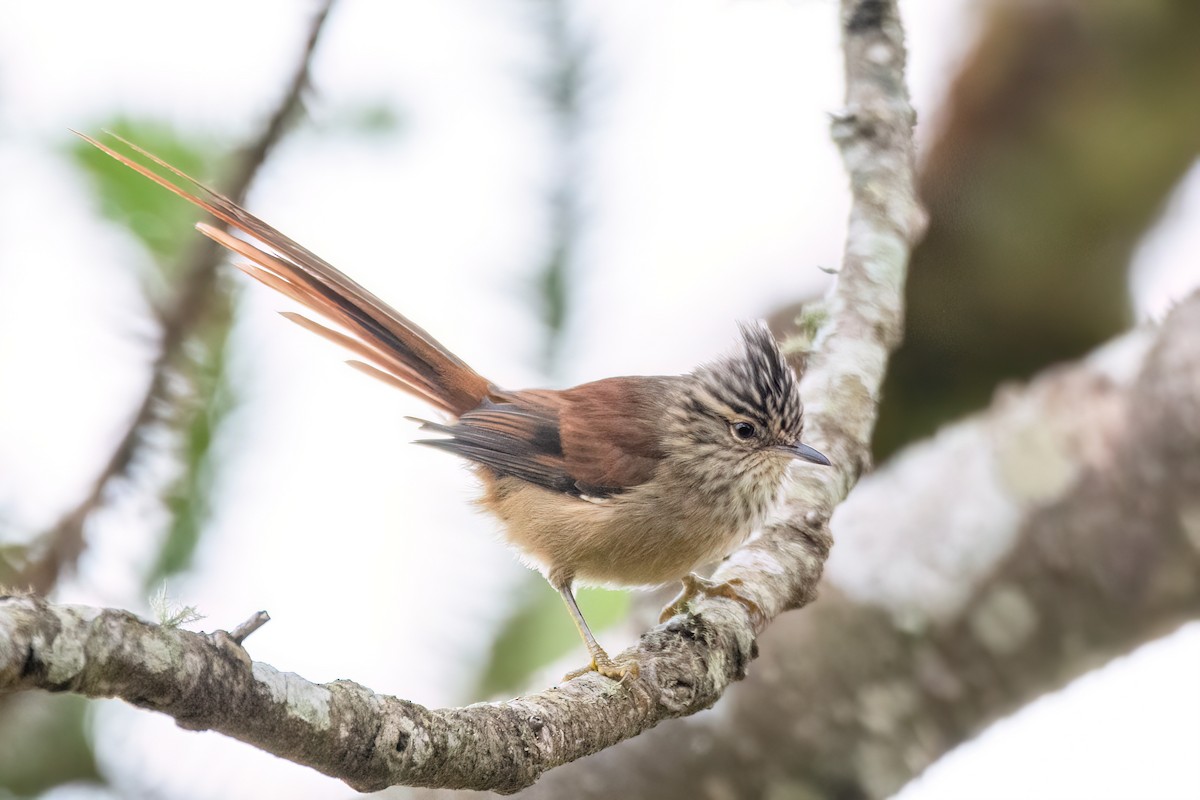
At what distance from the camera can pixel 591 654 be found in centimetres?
281

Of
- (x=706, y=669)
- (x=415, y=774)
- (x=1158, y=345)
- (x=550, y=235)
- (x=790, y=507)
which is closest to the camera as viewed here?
(x=415, y=774)

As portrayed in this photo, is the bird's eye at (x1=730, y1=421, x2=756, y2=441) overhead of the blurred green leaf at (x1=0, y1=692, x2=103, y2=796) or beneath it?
overhead

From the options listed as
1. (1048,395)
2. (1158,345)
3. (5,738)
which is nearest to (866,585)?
(1048,395)

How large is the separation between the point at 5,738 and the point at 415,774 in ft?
4.52

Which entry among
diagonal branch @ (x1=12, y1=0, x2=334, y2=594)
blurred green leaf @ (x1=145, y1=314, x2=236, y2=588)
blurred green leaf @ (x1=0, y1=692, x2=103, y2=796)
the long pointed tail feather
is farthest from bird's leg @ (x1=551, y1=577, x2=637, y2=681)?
blurred green leaf @ (x1=0, y1=692, x2=103, y2=796)

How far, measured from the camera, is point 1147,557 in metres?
3.30

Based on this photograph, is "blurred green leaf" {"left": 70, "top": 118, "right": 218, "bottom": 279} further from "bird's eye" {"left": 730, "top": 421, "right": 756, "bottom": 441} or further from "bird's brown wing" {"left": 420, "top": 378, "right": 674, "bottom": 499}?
"bird's eye" {"left": 730, "top": 421, "right": 756, "bottom": 441}

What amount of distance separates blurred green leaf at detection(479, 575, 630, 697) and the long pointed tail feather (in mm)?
732

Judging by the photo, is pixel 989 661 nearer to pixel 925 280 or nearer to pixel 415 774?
pixel 925 280

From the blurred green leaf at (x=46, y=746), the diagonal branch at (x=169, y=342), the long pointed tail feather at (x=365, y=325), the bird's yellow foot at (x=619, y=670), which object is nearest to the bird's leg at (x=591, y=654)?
the bird's yellow foot at (x=619, y=670)

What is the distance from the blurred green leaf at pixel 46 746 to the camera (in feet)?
7.88

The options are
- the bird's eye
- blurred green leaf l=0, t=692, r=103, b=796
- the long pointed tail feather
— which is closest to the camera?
blurred green leaf l=0, t=692, r=103, b=796

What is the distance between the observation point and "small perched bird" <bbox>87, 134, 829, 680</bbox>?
3.31m

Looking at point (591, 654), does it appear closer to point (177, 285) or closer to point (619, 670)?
point (619, 670)
